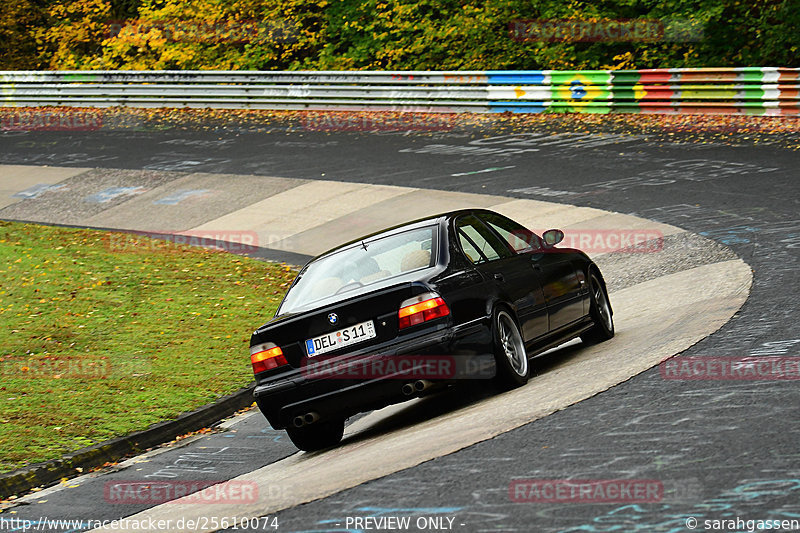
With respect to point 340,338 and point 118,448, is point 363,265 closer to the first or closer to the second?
point 340,338

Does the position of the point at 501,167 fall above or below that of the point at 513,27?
below

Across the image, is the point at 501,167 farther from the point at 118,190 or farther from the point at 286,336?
the point at 286,336

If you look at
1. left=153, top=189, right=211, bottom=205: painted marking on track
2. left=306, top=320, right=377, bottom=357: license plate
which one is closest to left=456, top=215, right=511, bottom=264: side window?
left=306, top=320, right=377, bottom=357: license plate

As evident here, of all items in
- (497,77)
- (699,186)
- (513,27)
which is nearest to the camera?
(699,186)

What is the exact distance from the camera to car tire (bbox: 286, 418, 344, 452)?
8219 mm

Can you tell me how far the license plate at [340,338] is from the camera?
307 inches

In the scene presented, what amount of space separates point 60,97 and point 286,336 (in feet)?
93.7

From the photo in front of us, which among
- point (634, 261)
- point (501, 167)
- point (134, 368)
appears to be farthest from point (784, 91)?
point (134, 368)

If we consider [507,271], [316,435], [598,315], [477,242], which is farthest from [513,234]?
[316,435]

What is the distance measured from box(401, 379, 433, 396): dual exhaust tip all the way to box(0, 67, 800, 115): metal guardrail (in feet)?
54.4

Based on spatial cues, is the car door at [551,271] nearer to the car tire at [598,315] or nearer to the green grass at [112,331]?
the car tire at [598,315]

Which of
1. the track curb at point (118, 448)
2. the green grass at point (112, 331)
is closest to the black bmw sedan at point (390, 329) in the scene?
the track curb at point (118, 448)

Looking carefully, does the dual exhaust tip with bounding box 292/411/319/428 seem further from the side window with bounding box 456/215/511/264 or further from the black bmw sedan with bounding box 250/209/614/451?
the side window with bounding box 456/215/511/264

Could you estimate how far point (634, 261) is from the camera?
1406cm
